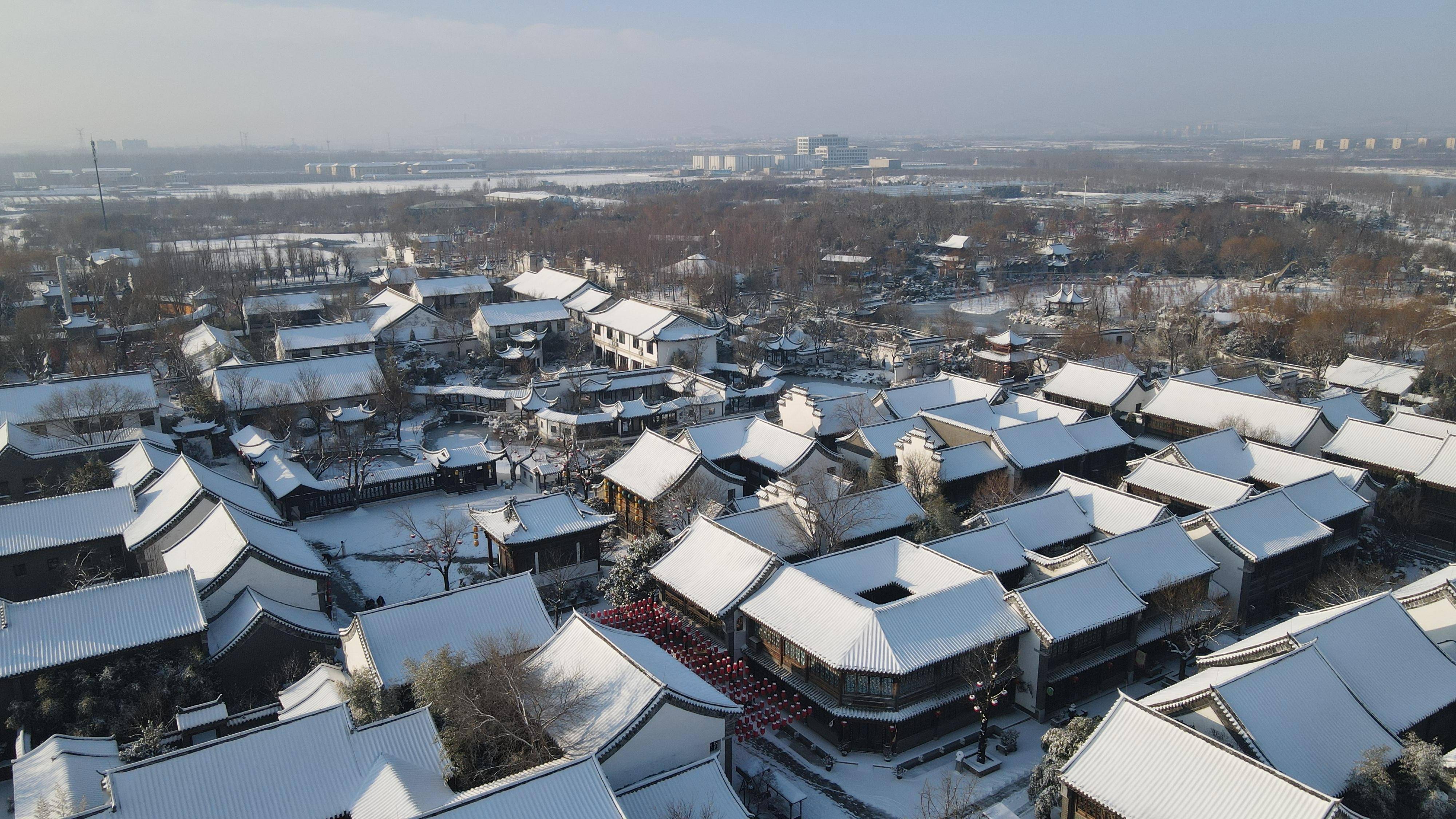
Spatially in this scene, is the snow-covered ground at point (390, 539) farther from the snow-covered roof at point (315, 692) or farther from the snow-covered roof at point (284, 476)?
the snow-covered roof at point (315, 692)

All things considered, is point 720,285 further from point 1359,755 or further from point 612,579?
point 1359,755

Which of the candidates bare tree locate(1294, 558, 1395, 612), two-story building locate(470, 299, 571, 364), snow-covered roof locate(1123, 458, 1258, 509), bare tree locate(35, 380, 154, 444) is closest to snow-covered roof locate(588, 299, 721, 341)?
two-story building locate(470, 299, 571, 364)

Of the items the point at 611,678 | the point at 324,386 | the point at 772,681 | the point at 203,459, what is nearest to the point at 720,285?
the point at 324,386

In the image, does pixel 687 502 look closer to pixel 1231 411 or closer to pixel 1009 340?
pixel 1231 411

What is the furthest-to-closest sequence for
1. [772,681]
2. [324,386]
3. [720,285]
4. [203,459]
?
[720,285], [324,386], [203,459], [772,681]

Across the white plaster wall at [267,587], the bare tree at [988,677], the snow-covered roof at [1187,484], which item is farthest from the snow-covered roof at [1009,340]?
the white plaster wall at [267,587]
